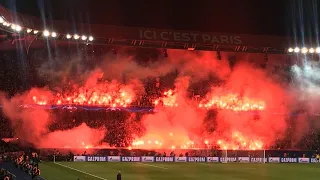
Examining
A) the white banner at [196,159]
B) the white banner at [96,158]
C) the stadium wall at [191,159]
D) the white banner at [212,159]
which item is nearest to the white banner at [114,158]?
the stadium wall at [191,159]

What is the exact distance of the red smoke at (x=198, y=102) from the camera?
46.8m

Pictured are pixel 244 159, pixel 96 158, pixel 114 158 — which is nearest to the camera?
pixel 96 158

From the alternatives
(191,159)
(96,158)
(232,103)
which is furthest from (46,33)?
(232,103)

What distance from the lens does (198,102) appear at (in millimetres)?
48969

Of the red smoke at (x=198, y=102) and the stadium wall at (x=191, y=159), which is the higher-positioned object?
the red smoke at (x=198, y=102)

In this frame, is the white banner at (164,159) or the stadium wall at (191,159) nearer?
the stadium wall at (191,159)

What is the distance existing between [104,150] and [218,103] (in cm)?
1479

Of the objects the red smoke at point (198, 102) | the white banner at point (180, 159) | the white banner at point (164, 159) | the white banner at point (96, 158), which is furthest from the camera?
the red smoke at point (198, 102)

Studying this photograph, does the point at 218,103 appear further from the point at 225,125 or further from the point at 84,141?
the point at 84,141

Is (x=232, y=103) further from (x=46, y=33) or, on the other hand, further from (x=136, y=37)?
(x=46, y=33)

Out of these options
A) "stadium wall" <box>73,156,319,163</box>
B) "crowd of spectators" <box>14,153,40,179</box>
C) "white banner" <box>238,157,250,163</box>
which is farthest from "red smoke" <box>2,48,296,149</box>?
"crowd of spectators" <box>14,153,40,179</box>

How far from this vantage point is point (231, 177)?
2836 centimetres

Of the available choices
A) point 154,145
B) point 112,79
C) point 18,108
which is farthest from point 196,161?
point 18,108

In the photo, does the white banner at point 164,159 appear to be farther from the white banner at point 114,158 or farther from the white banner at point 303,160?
the white banner at point 303,160
